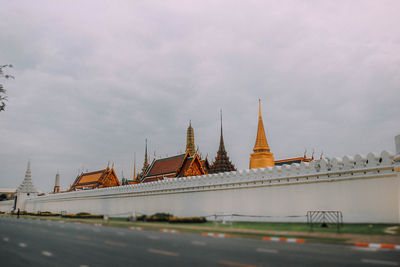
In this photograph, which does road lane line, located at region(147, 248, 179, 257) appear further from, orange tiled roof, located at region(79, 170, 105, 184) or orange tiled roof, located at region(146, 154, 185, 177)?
orange tiled roof, located at region(79, 170, 105, 184)

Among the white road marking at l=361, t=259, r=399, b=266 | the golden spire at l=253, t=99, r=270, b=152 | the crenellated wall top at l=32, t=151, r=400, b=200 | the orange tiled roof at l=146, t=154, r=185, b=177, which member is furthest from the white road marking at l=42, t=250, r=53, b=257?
the orange tiled roof at l=146, t=154, r=185, b=177

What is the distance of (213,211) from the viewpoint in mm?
25359

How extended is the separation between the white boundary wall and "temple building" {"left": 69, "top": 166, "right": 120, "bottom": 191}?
83.8 feet

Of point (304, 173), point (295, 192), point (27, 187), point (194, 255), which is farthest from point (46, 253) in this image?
point (27, 187)

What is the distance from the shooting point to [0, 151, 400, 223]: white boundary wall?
16.7 m

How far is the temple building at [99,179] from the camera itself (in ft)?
186

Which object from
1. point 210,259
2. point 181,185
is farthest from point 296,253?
point 181,185

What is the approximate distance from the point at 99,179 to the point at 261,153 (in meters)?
28.6

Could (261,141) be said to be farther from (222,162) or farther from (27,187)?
(27,187)

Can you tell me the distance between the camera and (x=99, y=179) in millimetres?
56844

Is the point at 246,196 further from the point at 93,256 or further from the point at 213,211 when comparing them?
the point at 93,256

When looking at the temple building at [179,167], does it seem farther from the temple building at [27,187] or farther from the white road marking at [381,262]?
the white road marking at [381,262]

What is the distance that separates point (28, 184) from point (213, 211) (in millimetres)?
56271

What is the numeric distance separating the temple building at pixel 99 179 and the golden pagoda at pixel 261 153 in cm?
2622
